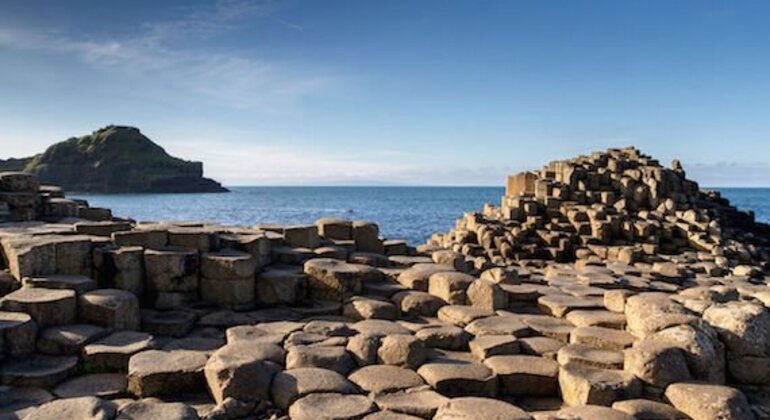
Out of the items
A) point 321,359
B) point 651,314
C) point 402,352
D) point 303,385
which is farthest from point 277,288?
point 651,314

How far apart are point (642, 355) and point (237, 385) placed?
434 centimetres

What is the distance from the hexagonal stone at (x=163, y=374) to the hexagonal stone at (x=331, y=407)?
4.31 feet

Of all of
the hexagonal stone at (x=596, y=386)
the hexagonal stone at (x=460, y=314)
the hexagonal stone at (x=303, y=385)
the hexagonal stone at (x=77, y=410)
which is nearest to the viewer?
the hexagonal stone at (x=77, y=410)

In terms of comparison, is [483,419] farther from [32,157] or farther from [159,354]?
[32,157]

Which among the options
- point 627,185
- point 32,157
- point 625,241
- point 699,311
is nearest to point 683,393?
point 699,311

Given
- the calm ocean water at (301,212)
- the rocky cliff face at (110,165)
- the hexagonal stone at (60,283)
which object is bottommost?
the calm ocean water at (301,212)

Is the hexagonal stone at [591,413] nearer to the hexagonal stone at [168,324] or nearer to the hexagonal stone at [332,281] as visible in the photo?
the hexagonal stone at [332,281]

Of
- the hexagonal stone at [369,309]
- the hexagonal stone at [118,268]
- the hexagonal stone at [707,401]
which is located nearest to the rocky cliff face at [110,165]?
the hexagonal stone at [118,268]

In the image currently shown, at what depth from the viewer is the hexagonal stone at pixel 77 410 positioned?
475cm

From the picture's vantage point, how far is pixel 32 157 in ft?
403

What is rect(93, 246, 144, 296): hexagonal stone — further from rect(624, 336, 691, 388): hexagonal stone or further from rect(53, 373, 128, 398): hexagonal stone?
rect(624, 336, 691, 388): hexagonal stone

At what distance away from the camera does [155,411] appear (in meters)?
5.07

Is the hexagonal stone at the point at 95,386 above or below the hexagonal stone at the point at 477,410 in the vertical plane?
below

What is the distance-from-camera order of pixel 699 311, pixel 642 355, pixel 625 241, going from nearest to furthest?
pixel 642 355 → pixel 699 311 → pixel 625 241
